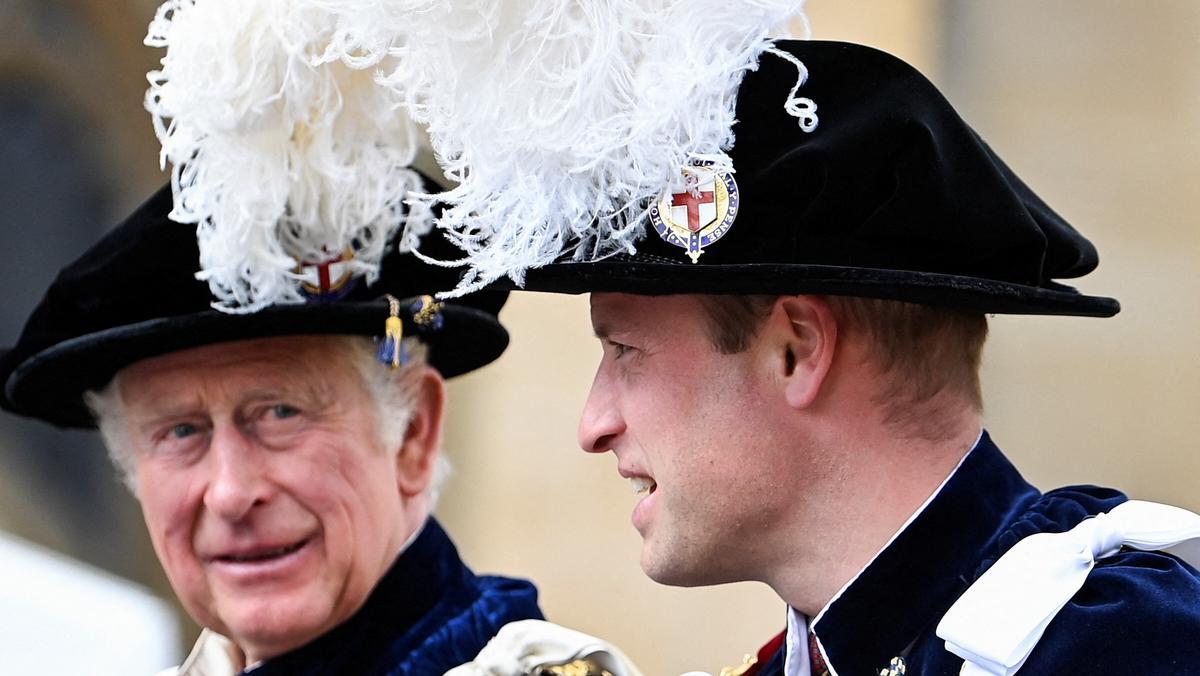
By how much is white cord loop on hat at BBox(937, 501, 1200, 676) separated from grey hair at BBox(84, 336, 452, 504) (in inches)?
63.0

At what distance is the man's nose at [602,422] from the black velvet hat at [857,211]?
0.73 feet

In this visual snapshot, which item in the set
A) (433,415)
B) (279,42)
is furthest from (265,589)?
(279,42)

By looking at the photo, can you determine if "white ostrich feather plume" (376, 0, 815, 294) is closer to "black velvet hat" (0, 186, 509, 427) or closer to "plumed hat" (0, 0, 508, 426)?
"plumed hat" (0, 0, 508, 426)

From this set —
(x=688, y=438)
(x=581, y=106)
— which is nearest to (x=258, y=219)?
(x=581, y=106)

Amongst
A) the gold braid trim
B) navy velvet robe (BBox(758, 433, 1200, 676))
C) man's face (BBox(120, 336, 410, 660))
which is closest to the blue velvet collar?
navy velvet robe (BBox(758, 433, 1200, 676))

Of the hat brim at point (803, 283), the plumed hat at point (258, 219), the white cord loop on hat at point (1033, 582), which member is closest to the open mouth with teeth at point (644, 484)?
the hat brim at point (803, 283)

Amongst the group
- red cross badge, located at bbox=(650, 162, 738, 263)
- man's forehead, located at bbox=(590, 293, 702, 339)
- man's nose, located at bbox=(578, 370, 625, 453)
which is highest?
red cross badge, located at bbox=(650, 162, 738, 263)

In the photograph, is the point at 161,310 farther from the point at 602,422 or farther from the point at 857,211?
the point at 857,211

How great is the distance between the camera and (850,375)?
2.24 m

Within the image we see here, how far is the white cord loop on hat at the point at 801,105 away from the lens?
2184mm

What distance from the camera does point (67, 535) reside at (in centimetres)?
703

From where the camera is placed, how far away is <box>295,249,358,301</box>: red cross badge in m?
3.21

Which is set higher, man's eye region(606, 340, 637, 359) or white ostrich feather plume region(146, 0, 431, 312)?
white ostrich feather plume region(146, 0, 431, 312)

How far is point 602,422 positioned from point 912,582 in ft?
1.74
